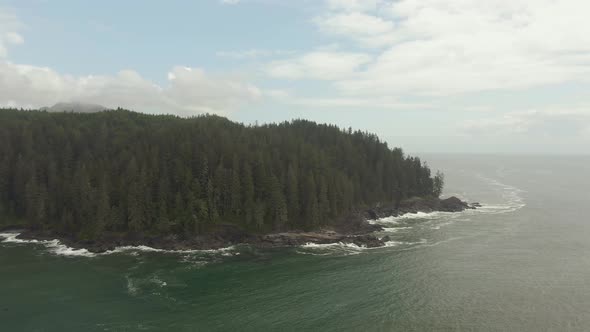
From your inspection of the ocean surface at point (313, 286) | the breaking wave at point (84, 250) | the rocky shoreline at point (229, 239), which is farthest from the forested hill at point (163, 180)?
the ocean surface at point (313, 286)

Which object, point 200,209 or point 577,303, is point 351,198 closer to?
point 200,209

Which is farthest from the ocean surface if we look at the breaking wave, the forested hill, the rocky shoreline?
the forested hill

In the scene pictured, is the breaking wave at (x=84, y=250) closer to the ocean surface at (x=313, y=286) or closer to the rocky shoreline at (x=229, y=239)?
the ocean surface at (x=313, y=286)

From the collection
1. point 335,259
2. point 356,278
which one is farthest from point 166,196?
point 356,278

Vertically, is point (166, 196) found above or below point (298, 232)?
above

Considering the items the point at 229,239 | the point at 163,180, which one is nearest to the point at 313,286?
the point at 229,239

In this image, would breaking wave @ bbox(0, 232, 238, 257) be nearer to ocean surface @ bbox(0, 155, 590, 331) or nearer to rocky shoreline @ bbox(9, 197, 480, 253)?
ocean surface @ bbox(0, 155, 590, 331)
